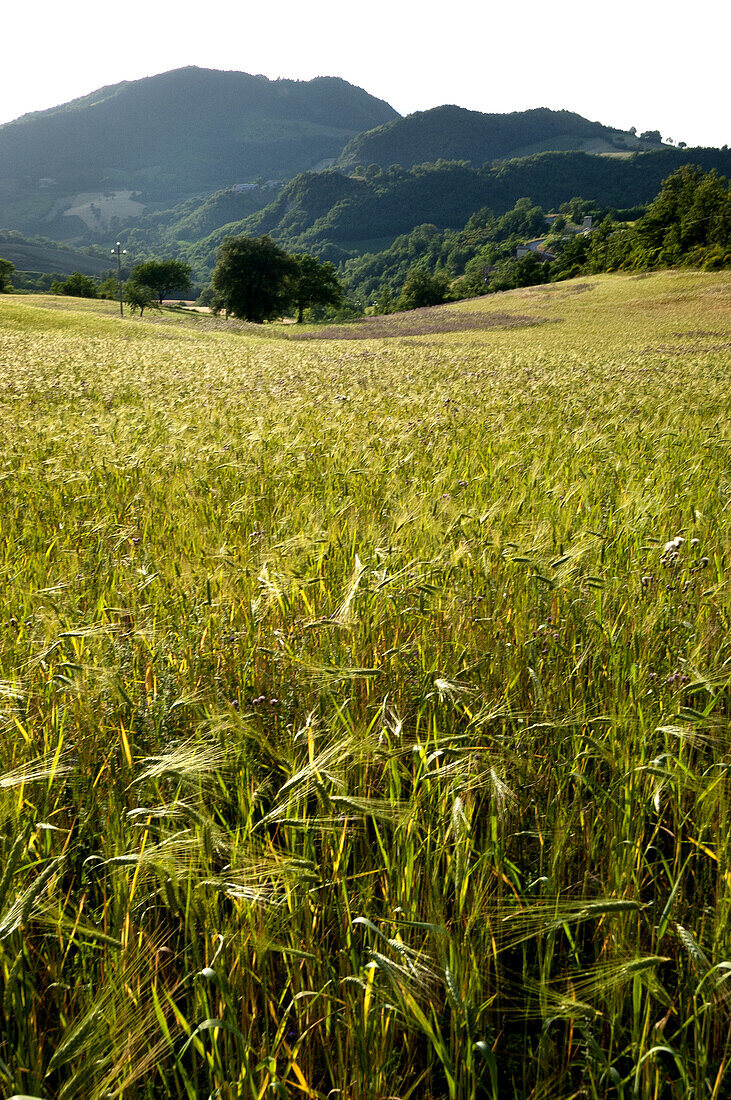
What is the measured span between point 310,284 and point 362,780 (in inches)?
3255

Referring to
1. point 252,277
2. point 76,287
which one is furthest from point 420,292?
point 76,287

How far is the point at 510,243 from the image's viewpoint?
161 metres

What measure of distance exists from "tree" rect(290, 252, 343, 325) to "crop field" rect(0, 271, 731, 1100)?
77.8 metres

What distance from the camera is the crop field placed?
3.71 feet

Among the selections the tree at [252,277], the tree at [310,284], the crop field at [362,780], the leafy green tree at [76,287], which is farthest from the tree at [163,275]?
the crop field at [362,780]

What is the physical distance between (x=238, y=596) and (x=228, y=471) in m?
2.55

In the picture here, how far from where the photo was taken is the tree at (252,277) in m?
70.0

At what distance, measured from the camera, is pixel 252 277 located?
70938 mm

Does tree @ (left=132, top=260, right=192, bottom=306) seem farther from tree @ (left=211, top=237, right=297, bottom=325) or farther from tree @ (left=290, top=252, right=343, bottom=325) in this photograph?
tree @ (left=211, top=237, right=297, bottom=325)

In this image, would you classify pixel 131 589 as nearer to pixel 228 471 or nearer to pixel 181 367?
pixel 228 471

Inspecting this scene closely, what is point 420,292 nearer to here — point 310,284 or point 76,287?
point 310,284

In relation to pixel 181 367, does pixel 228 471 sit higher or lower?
lower

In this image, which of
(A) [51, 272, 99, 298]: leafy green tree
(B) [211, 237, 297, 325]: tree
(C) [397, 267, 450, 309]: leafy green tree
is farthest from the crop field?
(A) [51, 272, 99, 298]: leafy green tree

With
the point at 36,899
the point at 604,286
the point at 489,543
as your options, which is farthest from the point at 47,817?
the point at 604,286
